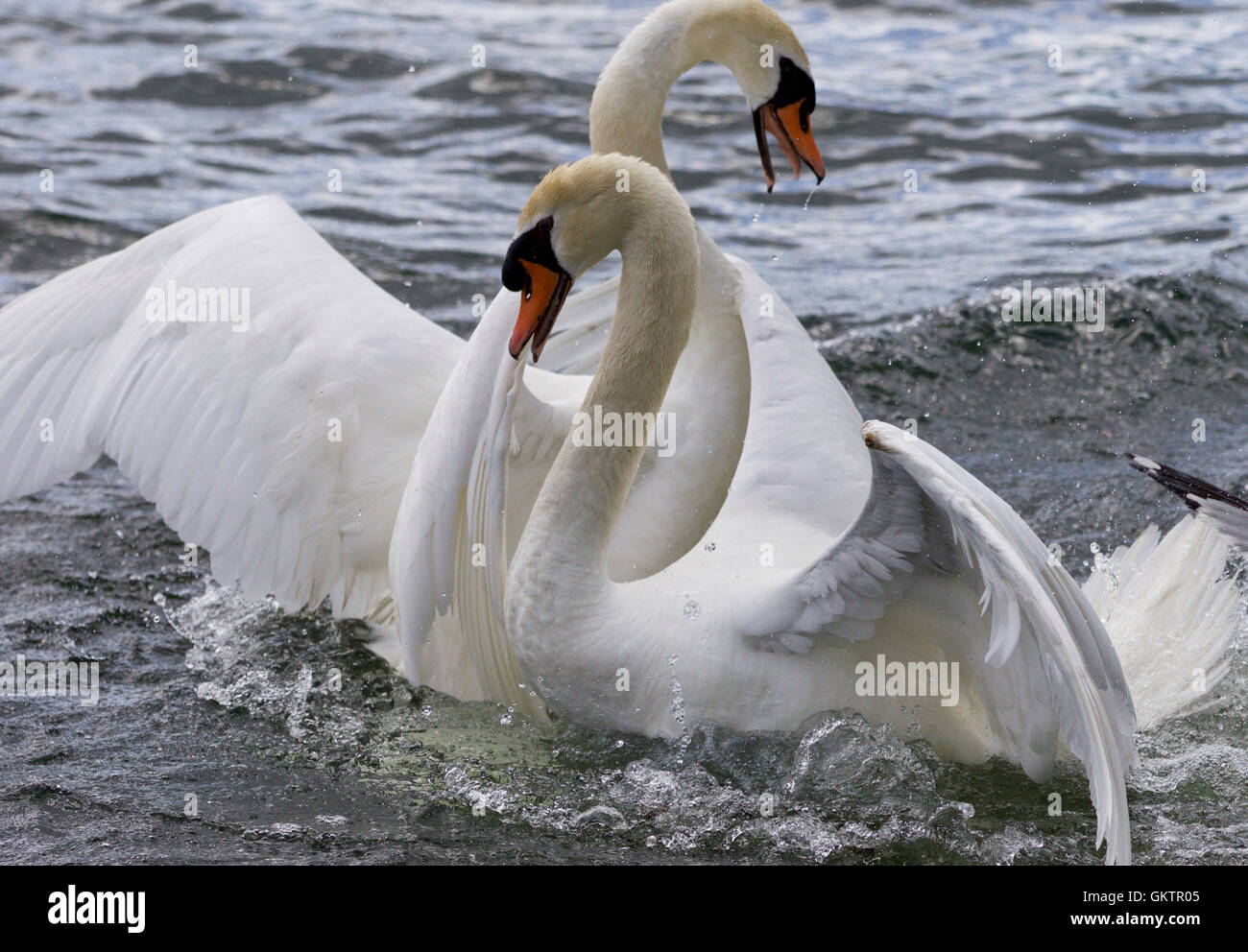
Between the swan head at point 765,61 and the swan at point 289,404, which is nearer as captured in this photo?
the swan at point 289,404

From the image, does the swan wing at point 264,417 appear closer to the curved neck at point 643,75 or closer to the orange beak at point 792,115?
the curved neck at point 643,75

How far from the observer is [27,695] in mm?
5215

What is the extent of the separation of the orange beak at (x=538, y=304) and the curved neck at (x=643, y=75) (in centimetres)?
118

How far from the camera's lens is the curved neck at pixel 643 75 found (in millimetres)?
5527

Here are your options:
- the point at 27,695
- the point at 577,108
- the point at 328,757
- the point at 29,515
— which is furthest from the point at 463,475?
the point at 577,108

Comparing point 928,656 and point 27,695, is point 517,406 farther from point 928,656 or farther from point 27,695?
point 27,695

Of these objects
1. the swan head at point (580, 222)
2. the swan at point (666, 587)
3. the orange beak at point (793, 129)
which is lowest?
the swan at point (666, 587)

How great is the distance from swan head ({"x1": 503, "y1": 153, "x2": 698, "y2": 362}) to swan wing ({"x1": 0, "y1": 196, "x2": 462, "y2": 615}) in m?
0.83

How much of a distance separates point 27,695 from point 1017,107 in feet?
29.4

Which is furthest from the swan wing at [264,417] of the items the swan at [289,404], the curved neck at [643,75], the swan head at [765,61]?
the swan head at [765,61]

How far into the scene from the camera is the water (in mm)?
4465

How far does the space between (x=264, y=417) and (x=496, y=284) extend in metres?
4.44

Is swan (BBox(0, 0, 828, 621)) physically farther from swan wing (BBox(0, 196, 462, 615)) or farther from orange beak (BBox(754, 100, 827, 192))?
orange beak (BBox(754, 100, 827, 192))

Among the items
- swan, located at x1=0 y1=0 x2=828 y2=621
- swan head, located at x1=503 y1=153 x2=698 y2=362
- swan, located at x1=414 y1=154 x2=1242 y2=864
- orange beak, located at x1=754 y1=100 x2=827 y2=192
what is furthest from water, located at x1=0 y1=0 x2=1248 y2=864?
orange beak, located at x1=754 y1=100 x2=827 y2=192
